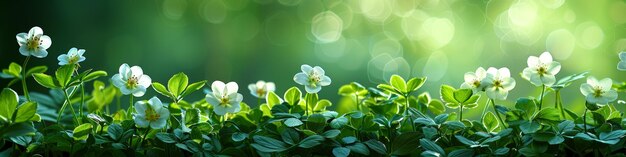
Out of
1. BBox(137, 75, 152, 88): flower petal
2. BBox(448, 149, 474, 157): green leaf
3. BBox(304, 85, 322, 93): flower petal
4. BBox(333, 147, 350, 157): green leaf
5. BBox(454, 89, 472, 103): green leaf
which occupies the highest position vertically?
BBox(137, 75, 152, 88): flower petal

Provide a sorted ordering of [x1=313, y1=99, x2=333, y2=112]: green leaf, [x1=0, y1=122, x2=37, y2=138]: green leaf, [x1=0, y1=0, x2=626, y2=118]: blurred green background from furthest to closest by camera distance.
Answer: [x1=0, y1=0, x2=626, y2=118]: blurred green background
[x1=313, y1=99, x2=333, y2=112]: green leaf
[x1=0, y1=122, x2=37, y2=138]: green leaf

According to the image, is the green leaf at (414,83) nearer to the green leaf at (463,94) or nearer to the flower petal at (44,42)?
the green leaf at (463,94)

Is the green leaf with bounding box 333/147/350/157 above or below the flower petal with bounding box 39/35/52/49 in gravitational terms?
below

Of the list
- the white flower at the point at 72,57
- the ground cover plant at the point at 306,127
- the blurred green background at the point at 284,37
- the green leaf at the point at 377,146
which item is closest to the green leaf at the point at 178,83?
the ground cover plant at the point at 306,127

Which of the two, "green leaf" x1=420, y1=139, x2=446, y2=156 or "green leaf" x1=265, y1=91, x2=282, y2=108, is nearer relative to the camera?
"green leaf" x1=420, y1=139, x2=446, y2=156

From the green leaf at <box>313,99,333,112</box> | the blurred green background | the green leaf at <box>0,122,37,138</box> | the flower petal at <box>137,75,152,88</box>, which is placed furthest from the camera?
the blurred green background

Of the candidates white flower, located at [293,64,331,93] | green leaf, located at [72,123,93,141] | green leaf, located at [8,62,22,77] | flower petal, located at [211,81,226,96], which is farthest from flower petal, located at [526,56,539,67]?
A: green leaf, located at [8,62,22,77]

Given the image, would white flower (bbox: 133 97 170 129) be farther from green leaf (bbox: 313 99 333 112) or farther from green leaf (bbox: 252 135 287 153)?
green leaf (bbox: 313 99 333 112)
